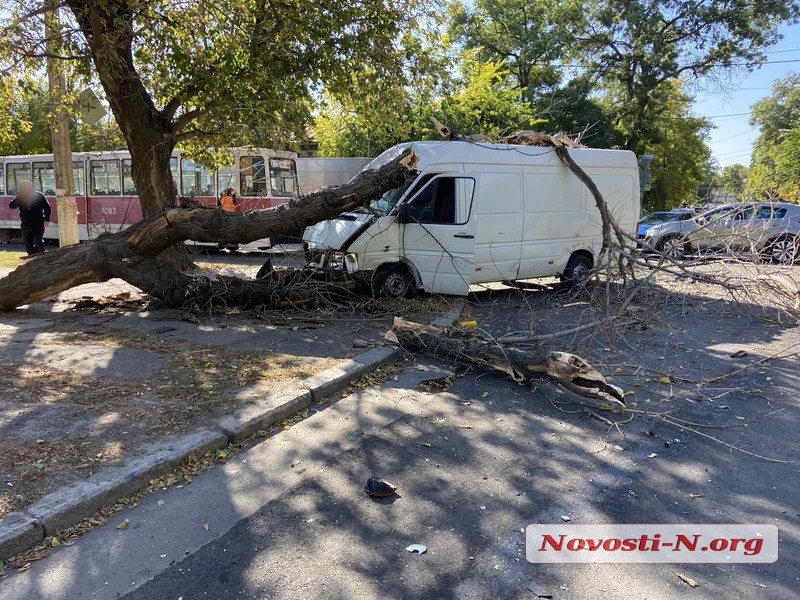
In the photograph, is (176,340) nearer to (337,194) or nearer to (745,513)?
(337,194)

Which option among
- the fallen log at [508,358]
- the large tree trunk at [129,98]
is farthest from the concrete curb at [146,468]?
the large tree trunk at [129,98]

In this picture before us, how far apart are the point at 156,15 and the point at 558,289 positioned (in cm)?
803

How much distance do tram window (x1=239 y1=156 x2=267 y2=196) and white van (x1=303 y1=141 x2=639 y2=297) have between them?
739 centimetres

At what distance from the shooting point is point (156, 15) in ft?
28.2

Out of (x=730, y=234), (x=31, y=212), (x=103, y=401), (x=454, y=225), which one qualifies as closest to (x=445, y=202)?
(x=454, y=225)

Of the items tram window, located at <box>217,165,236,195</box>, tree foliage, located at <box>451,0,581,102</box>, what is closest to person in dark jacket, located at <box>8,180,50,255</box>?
tram window, located at <box>217,165,236,195</box>

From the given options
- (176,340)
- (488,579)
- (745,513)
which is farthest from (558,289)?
(488,579)

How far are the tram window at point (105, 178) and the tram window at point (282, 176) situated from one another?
17.5 feet

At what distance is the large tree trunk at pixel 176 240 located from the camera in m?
7.58

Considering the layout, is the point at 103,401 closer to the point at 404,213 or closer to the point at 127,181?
the point at 404,213

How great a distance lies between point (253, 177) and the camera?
1592 centimetres

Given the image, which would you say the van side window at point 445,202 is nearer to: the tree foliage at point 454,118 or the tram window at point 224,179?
the tree foliage at point 454,118

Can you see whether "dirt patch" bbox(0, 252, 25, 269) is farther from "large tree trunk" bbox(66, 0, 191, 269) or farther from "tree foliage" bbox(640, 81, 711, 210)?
"tree foliage" bbox(640, 81, 711, 210)

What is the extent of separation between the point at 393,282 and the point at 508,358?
352 centimetres
